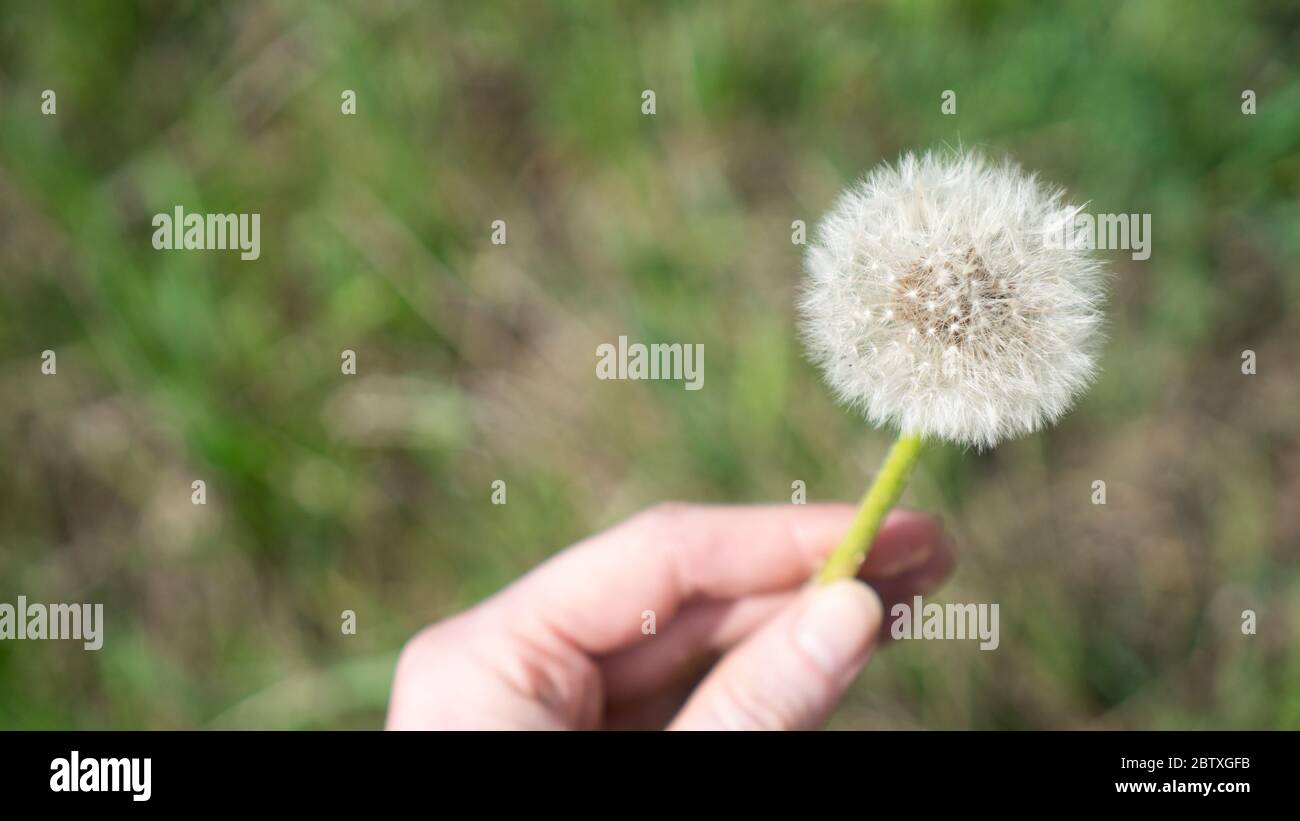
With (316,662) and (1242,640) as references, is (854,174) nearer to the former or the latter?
(1242,640)

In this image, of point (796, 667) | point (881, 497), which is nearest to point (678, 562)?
point (796, 667)

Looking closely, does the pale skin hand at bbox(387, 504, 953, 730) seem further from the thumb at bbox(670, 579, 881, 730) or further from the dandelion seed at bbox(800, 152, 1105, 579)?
the dandelion seed at bbox(800, 152, 1105, 579)

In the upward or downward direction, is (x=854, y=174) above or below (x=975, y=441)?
above

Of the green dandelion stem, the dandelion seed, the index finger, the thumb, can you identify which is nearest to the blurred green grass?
the index finger

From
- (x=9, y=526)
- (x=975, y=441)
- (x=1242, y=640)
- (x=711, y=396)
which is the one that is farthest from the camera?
(x=9, y=526)

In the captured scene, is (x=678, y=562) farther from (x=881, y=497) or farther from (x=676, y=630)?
(x=881, y=497)

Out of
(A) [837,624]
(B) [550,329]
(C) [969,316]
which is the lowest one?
(A) [837,624]
